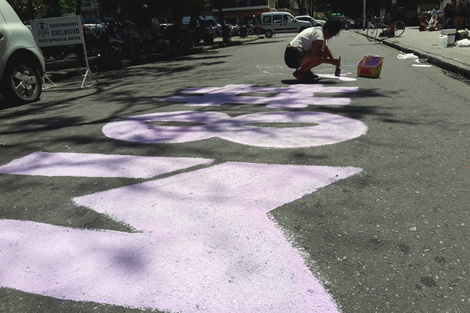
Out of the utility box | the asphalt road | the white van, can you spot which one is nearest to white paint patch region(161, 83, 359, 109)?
the asphalt road

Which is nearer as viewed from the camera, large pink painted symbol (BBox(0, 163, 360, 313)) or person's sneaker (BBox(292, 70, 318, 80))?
large pink painted symbol (BBox(0, 163, 360, 313))

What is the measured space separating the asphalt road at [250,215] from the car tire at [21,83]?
1.92 metres

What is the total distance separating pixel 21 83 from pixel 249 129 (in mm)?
4579

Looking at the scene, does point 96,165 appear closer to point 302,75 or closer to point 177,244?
point 177,244

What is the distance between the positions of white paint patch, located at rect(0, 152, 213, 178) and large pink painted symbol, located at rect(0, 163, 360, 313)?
0.39 metres

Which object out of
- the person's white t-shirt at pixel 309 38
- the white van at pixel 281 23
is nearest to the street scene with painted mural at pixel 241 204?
the person's white t-shirt at pixel 309 38

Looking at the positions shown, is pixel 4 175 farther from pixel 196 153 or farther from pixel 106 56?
pixel 106 56

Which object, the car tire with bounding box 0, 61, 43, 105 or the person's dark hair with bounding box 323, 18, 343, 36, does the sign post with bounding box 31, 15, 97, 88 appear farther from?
the person's dark hair with bounding box 323, 18, 343, 36

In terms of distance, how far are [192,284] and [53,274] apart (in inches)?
26.8

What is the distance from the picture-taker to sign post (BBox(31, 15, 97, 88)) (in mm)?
8789

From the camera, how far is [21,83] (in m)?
6.89

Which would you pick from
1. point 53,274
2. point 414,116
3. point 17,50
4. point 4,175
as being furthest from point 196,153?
point 17,50

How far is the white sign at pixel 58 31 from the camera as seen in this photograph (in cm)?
879

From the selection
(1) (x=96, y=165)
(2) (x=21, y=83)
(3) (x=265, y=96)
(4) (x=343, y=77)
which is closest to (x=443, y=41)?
(4) (x=343, y=77)
